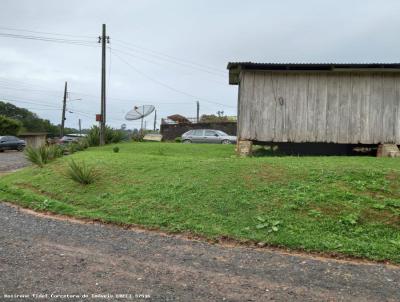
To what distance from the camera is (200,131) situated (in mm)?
27047

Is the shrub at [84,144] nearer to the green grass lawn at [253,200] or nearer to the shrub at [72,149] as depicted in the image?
the shrub at [72,149]

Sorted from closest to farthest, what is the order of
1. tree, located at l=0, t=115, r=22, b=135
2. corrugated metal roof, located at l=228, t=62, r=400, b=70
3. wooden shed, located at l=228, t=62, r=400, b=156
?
corrugated metal roof, located at l=228, t=62, r=400, b=70 < wooden shed, located at l=228, t=62, r=400, b=156 < tree, located at l=0, t=115, r=22, b=135

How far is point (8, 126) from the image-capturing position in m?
39.5

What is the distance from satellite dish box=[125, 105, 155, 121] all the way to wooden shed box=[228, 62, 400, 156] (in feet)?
54.9

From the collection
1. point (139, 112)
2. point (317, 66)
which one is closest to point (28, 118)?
point (139, 112)

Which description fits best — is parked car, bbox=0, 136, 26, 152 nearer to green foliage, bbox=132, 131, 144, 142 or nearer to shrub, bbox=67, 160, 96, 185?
green foliage, bbox=132, 131, 144, 142

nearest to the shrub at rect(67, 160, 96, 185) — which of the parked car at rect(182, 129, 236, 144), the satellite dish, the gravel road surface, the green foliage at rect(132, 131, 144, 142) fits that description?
the gravel road surface

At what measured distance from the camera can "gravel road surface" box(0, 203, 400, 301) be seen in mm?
3939

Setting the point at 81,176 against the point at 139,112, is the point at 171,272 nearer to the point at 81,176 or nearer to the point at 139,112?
the point at 81,176

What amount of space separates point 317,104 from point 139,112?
60.3ft

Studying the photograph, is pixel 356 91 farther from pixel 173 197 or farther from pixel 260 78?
pixel 173 197

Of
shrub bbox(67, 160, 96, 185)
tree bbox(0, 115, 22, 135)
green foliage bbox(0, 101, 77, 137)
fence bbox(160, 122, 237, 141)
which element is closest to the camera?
shrub bbox(67, 160, 96, 185)

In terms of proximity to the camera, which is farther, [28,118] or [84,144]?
[28,118]

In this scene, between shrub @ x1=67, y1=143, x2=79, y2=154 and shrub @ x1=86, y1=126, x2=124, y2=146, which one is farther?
shrub @ x1=86, y1=126, x2=124, y2=146
